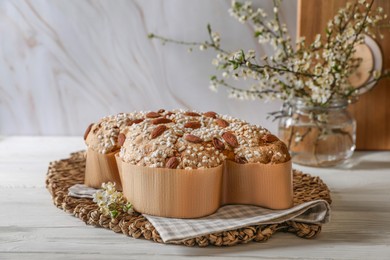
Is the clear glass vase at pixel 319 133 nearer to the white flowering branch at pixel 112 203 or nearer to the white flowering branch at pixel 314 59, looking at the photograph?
the white flowering branch at pixel 314 59

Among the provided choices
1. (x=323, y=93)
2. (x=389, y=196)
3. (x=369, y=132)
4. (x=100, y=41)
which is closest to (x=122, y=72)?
(x=100, y=41)

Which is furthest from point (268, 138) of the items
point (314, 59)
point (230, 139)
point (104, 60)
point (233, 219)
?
point (104, 60)

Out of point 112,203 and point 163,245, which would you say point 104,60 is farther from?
point 163,245

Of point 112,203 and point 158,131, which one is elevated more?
point 158,131

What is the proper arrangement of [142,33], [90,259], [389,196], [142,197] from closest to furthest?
[90,259] → [142,197] → [389,196] → [142,33]

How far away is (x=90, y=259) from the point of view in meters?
0.87

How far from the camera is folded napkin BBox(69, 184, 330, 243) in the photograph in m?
0.91

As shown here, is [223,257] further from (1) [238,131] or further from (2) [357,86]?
(2) [357,86]

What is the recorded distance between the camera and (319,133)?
1386mm

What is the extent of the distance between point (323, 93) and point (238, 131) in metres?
0.35

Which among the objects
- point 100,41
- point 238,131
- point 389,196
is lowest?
point 389,196

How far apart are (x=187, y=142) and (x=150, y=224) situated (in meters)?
0.16

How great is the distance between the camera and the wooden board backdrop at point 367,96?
4.85ft

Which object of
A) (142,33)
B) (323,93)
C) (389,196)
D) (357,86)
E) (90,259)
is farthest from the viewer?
(142,33)
